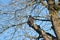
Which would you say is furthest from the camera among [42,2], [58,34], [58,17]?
[42,2]

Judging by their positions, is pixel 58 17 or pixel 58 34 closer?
pixel 58 34

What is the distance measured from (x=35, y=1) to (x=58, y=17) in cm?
145

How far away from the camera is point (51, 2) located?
5207 millimetres

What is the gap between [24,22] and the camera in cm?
589

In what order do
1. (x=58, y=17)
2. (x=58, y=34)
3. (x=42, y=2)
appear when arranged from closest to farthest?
1. (x=58, y=34)
2. (x=58, y=17)
3. (x=42, y=2)

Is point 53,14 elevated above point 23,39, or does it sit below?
above

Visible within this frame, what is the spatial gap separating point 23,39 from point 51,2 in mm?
1643

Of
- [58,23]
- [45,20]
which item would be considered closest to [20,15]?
[45,20]

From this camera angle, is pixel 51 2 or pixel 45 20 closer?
pixel 51 2

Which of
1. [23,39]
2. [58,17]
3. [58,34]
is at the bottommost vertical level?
[23,39]

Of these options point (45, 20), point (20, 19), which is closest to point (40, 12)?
point (45, 20)

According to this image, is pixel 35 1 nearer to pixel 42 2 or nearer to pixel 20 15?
pixel 42 2

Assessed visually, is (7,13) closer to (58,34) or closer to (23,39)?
(23,39)

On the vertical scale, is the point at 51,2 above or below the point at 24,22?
above
